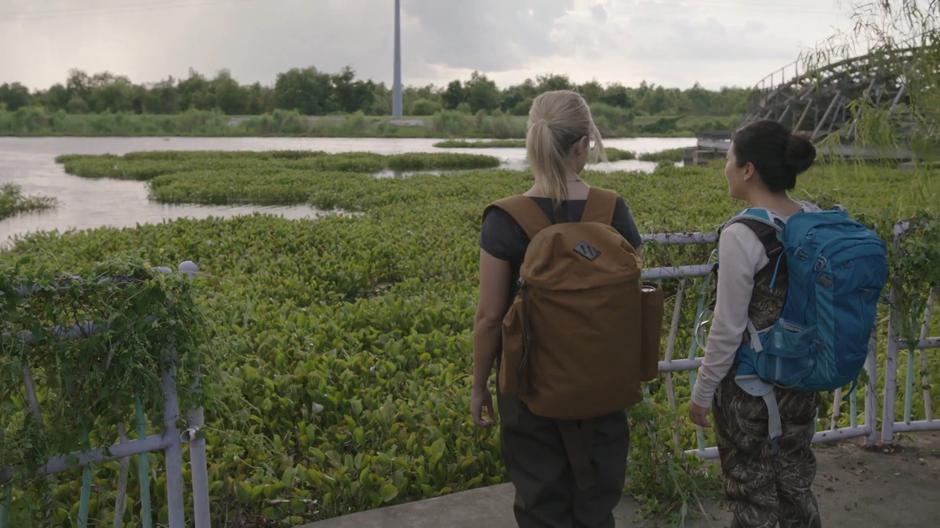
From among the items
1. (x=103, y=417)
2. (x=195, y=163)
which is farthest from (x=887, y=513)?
(x=195, y=163)

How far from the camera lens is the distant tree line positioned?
92.8m

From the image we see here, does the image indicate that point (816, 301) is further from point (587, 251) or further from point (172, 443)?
point (172, 443)

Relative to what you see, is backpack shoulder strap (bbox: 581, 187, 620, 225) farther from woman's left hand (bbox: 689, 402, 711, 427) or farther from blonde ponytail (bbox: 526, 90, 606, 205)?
woman's left hand (bbox: 689, 402, 711, 427)

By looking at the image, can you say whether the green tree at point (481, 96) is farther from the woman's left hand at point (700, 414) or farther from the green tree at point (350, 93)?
the woman's left hand at point (700, 414)

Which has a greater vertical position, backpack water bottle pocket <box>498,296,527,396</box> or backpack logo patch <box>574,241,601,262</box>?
backpack logo patch <box>574,241,601,262</box>

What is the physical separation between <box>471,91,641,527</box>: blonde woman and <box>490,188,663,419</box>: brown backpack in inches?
3.3

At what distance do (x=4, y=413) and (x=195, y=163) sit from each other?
3240 cm

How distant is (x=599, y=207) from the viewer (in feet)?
8.41

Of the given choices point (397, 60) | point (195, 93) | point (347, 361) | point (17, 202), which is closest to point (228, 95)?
point (195, 93)

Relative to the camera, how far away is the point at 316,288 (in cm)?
888

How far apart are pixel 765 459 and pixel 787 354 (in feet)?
1.30

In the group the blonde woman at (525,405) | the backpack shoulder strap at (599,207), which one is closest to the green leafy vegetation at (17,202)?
the blonde woman at (525,405)

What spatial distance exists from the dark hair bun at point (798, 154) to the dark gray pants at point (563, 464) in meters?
0.94

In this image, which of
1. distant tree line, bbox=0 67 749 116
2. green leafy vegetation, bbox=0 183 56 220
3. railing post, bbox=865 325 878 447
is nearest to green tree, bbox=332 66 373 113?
distant tree line, bbox=0 67 749 116
